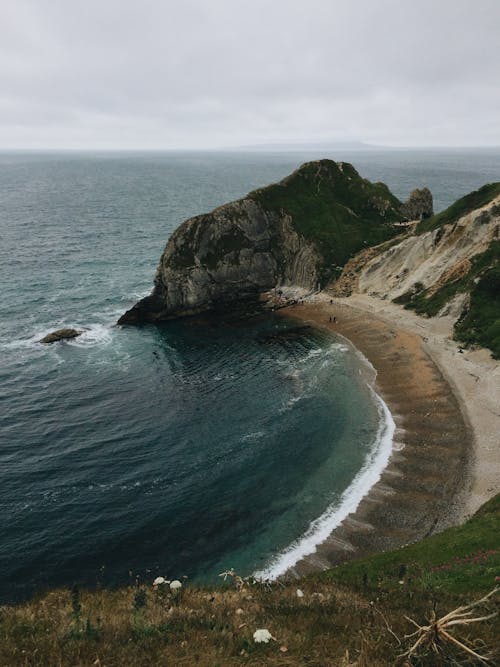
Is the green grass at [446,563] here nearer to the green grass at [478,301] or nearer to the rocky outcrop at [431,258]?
the green grass at [478,301]

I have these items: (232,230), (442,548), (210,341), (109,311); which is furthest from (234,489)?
(232,230)

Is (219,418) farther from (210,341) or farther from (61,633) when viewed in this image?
(61,633)

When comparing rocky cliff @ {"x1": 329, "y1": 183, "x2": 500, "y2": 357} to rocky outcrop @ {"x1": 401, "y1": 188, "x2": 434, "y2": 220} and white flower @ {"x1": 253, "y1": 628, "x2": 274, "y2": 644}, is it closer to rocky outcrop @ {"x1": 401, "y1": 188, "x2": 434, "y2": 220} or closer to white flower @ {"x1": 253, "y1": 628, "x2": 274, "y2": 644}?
rocky outcrop @ {"x1": 401, "y1": 188, "x2": 434, "y2": 220}

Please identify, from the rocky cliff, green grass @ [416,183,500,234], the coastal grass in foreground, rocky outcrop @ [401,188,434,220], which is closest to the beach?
the rocky cliff

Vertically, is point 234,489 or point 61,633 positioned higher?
point 61,633

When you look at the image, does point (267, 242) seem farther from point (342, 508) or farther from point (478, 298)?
point (342, 508)
